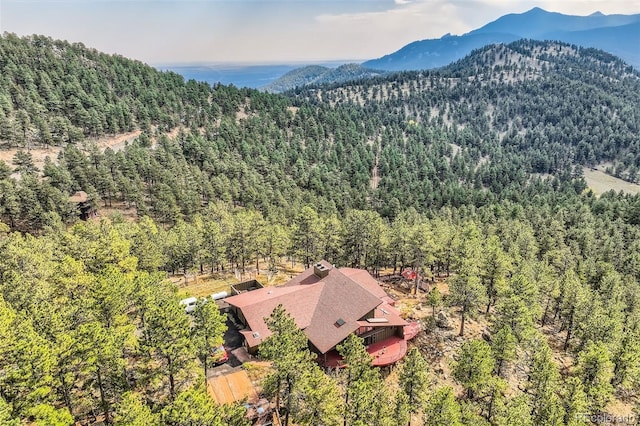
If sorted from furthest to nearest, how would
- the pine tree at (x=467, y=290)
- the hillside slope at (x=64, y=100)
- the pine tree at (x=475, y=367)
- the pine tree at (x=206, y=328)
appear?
the hillside slope at (x=64, y=100) < the pine tree at (x=467, y=290) < the pine tree at (x=475, y=367) < the pine tree at (x=206, y=328)

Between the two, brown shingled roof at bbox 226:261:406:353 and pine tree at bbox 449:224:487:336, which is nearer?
brown shingled roof at bbox 226:261:406:353

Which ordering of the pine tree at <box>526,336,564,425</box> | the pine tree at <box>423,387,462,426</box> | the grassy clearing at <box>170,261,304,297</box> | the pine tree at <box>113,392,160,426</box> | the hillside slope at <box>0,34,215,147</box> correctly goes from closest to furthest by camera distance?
the pine tree at <box>113,392,160,426</box>, the pine tree at <box>423,387,462,426</box>, the pine tree at <box>526,336,564,425</box>, the grassy clearing at <box>170,261,304,297</box>, the hillside slope at <box>0,34,215,147</box>

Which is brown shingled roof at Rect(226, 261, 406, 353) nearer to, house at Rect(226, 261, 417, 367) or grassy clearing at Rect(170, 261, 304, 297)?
house at Rect(226, 261, 417, 367)

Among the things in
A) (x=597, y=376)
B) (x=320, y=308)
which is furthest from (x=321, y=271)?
(x=597, y=376)

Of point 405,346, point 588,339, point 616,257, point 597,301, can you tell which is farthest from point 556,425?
point 616,257

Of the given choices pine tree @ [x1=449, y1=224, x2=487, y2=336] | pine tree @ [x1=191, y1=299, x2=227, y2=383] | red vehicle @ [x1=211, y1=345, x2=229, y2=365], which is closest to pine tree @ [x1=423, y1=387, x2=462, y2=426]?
pine tree @ [x1=191, y1=299, x2=227, y2=383]

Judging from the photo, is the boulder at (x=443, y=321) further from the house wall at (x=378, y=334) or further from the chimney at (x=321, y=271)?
the chimney at (x=321, y=271)

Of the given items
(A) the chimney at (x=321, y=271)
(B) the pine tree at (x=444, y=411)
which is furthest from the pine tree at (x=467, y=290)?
(B) the pine tree at (x=444, y=411)
